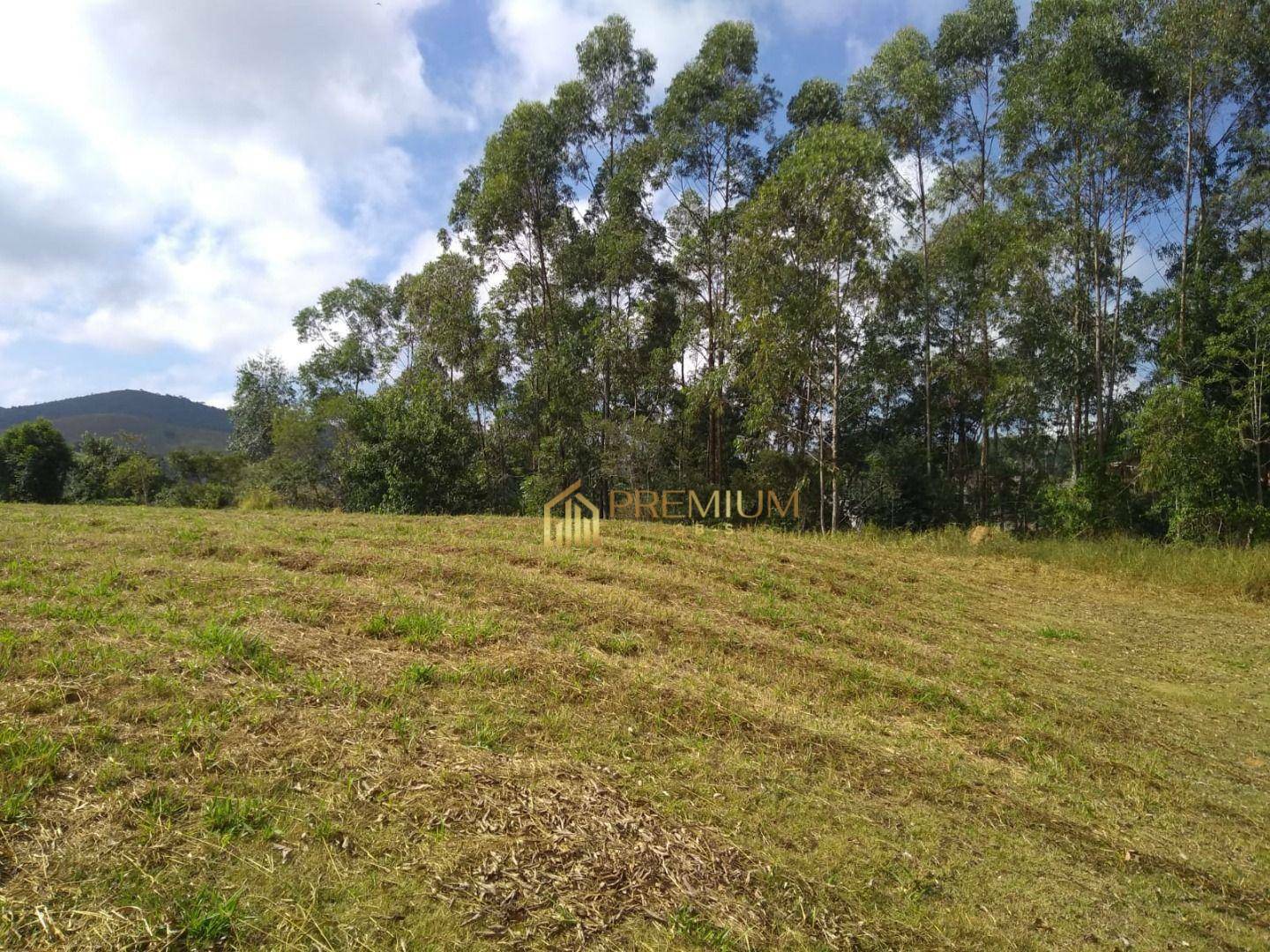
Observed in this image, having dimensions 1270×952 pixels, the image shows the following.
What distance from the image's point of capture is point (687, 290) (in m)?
19.5

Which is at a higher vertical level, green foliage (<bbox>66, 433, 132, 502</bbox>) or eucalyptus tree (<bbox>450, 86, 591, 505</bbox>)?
eucalyptus tree (<bbox>450, 86, 591, 505</bbox>)

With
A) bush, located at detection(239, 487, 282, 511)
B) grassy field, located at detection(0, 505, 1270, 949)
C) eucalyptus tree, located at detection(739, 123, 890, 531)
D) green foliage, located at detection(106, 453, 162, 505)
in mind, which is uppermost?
eucalyptus tree, located at detection(739, 123, 890, 531)

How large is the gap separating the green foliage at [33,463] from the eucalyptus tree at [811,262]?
22.2m

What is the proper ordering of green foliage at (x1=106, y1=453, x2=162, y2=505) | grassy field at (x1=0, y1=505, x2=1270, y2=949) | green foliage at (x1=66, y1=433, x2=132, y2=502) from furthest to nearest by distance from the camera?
green foliage at (x1=106, y1=453, x2=162, y2=505) → green foliage at (x1=66, y1=433, x2=132, y2=502) → grassy field at (x1=0, y1=505, x2=1270, y2=949)

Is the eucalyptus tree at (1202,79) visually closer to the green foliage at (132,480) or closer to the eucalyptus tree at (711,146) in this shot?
the eucalyptus tree at (711,146)

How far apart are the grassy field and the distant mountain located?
337ft

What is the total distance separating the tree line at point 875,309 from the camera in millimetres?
14195

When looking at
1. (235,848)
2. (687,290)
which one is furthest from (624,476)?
(235,848)

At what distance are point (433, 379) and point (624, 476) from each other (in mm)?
7108

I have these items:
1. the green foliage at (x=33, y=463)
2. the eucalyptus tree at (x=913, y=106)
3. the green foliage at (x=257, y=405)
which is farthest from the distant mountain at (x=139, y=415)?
the eucalyptus tree at (x=913, y=106)

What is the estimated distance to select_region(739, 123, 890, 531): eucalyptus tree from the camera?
1377cm

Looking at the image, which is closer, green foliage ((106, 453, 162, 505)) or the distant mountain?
green foliage ((106, 453, 162, 505))

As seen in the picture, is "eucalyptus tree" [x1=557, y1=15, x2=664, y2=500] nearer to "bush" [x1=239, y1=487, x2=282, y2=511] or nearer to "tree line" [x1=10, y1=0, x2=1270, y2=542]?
"tree line" [x1=10, y1=0, x2=1270, y2=542]

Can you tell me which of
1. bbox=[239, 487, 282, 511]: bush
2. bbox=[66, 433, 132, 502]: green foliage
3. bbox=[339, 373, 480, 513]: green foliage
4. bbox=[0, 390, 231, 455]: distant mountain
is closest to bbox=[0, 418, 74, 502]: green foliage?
bbox=[66, 433, 132, 502]: green foliage
